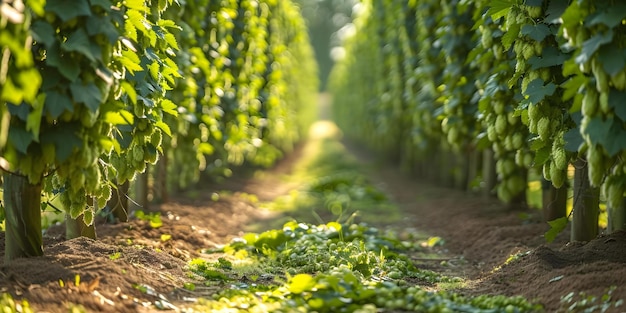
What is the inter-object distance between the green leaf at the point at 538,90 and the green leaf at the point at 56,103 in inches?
125

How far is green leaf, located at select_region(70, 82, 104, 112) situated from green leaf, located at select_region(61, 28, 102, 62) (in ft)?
0.53

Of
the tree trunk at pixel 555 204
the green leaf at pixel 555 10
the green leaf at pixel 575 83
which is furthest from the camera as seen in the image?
the tree trunk at pixel 555 204

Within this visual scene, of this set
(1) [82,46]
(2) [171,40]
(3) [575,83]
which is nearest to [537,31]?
(3) [575,83]

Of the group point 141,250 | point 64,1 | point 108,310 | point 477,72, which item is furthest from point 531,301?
point 477,72

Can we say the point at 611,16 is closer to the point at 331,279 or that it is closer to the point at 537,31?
the point at 537,31

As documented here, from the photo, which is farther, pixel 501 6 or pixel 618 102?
pixel 501 6

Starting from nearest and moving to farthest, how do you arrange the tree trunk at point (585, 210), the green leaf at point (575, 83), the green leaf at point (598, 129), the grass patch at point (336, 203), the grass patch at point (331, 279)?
1. the green leaf at point (598, 129)
2. the green leaf at point (575, 83)
3. the grass patch at point (331, 279)
4. the tree trunk at point (585, 210)
5. the grass patch at point (336, 203)

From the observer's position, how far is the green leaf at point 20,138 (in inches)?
146

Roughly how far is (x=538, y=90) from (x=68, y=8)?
324 cm

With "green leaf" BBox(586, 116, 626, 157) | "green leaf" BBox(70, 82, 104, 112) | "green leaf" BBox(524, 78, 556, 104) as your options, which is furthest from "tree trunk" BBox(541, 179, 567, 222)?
"green leaf" BBox(70, 82, 104, 112)

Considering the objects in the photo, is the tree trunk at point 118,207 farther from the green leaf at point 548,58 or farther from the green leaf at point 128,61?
the green leaf at point 548,58

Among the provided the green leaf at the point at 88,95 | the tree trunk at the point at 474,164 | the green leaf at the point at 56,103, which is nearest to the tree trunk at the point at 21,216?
the green leaf at the point at 56,103

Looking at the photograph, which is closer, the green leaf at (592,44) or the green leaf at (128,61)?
the green leaf at (592,44)

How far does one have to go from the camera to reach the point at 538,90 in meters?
4.94
